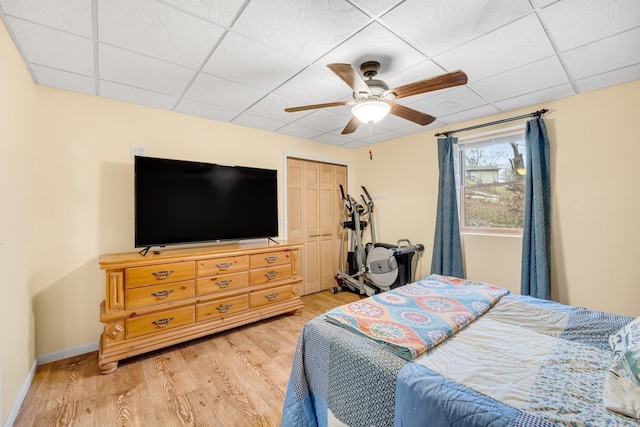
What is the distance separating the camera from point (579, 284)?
100 inches

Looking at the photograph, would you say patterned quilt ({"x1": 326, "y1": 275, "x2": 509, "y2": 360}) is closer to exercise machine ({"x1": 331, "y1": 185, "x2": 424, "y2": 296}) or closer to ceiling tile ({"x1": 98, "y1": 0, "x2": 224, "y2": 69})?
exercise machine ({"x1": 331, "y1": 185, "x2": 424, "y2": 296})

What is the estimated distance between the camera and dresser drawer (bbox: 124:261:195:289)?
2.22m

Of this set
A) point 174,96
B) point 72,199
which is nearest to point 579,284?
point 174,96

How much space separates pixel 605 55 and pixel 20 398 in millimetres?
4697

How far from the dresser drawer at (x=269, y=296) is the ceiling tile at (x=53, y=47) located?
245 cm

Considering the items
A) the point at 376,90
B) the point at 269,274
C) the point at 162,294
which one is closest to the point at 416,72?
the point at 376,90

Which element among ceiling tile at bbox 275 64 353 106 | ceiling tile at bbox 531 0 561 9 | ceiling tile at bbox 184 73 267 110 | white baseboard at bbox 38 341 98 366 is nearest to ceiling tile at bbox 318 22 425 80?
ceiling tile at bbox 275 64 353 106

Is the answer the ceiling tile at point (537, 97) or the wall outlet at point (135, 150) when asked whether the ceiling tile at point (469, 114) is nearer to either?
the ceiling tile at point (537, 97)

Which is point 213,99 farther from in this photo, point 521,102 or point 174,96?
point 521,102

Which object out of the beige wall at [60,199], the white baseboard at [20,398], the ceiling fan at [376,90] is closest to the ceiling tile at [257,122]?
the beige wall at [60,199]

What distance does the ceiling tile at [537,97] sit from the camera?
7.96 feet

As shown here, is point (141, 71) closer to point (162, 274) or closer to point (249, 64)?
point (249, 64)

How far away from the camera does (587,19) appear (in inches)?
60.2

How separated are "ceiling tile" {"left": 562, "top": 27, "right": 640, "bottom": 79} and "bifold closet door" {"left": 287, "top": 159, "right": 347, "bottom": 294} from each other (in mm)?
3013
